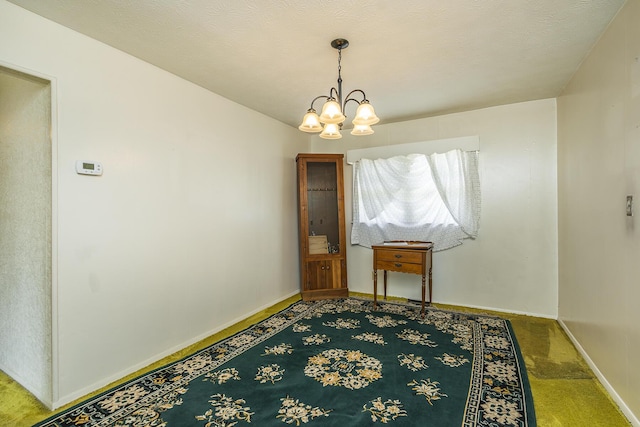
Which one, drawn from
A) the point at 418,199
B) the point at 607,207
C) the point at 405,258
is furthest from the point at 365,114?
the point at 418,199

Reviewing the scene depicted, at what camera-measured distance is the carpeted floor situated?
1702mm

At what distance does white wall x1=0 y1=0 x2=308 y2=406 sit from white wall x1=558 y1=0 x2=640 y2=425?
3.01 meters

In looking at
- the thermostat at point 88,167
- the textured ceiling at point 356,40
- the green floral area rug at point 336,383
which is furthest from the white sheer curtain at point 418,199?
the thermostat at point 88,167

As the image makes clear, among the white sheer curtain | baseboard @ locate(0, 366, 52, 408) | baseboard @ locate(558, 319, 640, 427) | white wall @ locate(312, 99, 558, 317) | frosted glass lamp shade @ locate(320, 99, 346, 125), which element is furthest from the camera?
the white sheer curtain

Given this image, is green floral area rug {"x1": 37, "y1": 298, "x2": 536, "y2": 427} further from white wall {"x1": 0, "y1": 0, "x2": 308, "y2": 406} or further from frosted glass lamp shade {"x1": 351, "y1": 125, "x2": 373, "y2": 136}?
frosted glass lamp shade {"x1": 351, "y1": 125, "x2": 373, "y2": 136}

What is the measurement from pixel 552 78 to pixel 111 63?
11.7ft

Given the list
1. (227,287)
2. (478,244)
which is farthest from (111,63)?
(478,244)

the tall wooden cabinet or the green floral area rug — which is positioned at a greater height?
the tall wooden cabinet

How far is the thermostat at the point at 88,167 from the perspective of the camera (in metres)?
1.95

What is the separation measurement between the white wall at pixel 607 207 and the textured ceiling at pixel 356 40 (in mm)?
235

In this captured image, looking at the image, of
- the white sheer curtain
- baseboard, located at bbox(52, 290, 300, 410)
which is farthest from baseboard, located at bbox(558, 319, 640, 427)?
baseboard, located at bbox(52, 290, 300, 410)

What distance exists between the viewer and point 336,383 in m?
2.03

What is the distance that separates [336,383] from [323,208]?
92.1 inches

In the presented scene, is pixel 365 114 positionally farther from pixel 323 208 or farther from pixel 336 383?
pixel 323 208
